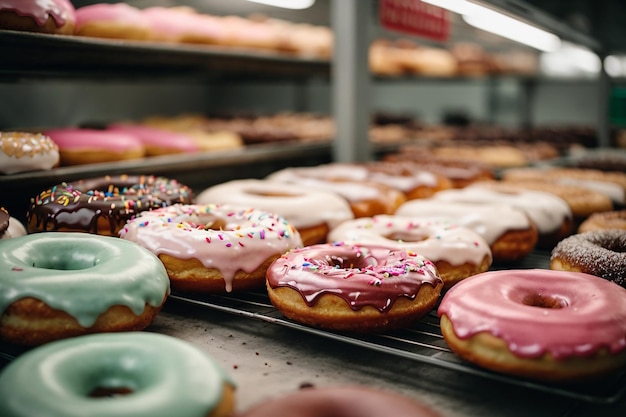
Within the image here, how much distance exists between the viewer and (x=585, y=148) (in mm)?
5586

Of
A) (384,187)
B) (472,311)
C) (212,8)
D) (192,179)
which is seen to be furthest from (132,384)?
(212,8)

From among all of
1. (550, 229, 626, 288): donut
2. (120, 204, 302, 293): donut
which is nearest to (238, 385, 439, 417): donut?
(120, 204, 302, 293): donut

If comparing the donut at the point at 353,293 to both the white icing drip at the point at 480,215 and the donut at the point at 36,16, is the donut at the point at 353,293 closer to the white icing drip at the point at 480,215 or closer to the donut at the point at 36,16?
the white icing drip at the point at 480,215

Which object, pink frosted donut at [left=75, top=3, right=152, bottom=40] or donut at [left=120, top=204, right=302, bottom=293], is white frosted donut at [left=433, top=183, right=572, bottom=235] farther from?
pink frosted donut at [left=75, top=3, right=152, bottom=40]

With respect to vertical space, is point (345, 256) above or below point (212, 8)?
below

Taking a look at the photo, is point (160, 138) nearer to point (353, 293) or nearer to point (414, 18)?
point (414, 18)

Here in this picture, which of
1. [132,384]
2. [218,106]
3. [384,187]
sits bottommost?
[132,384]

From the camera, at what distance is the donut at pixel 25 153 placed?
2217mm

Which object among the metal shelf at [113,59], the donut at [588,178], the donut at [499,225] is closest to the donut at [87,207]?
the metal shelf at [113,59]

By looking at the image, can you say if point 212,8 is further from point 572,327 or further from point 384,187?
point 572,327

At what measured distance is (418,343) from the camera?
1.59 meters

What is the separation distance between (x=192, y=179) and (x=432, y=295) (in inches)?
83.1

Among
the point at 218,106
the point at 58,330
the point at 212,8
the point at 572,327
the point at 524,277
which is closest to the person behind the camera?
the point at 572,327

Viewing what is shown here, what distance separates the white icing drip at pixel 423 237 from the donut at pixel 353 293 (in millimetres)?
211
